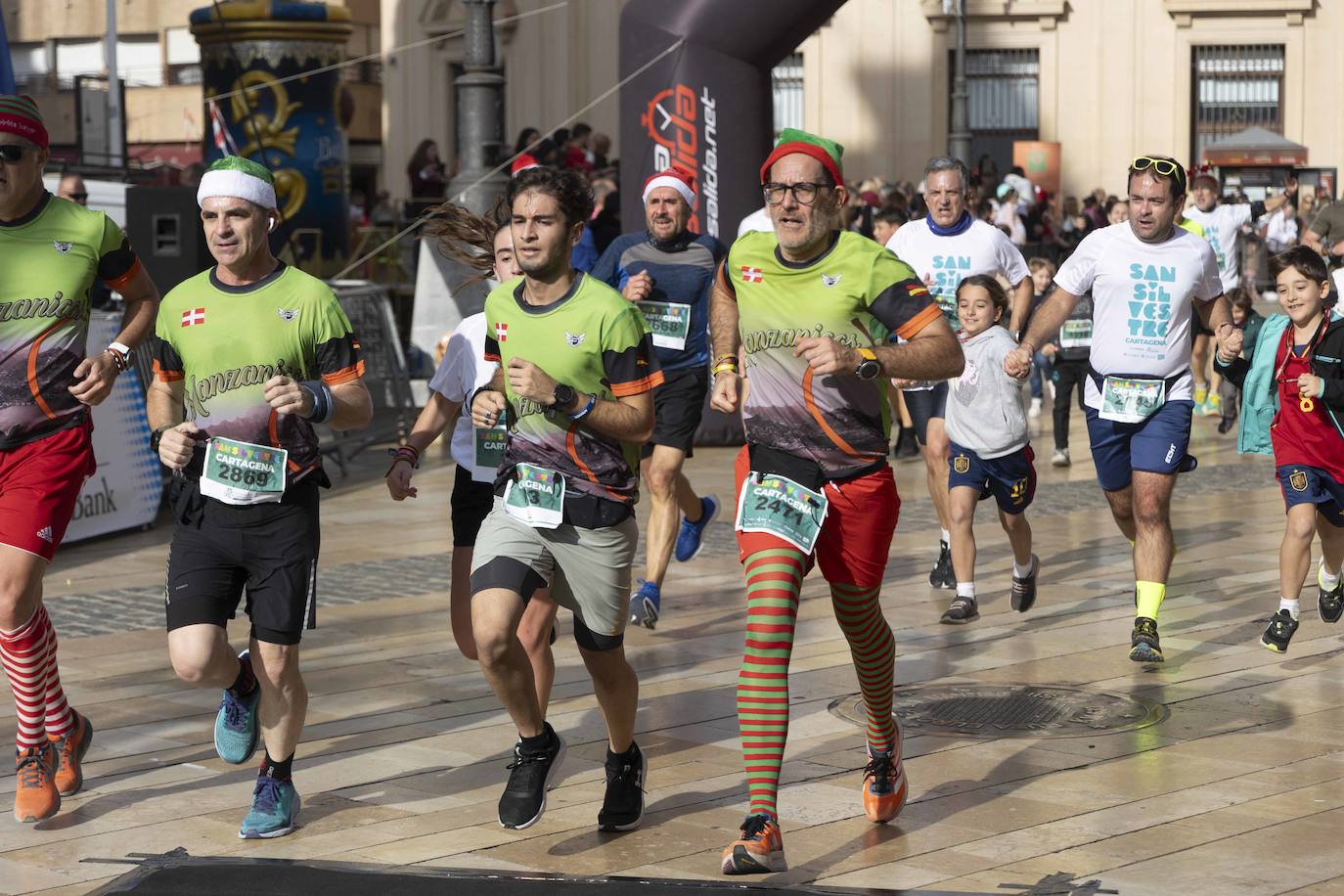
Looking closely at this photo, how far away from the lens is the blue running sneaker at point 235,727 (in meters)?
6.10

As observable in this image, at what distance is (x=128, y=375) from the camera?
1243 cm

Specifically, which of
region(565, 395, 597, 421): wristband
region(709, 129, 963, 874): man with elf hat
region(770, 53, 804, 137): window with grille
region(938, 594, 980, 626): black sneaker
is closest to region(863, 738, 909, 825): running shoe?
region(709, 129, 963, 874): man with elf hat

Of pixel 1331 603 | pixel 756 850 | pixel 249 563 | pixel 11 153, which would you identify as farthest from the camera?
pixel 1331 603

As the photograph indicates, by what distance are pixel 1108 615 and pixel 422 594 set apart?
321 cm

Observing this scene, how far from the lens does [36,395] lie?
6.09 m

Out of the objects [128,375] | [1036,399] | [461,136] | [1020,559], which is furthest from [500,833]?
[1036,399]

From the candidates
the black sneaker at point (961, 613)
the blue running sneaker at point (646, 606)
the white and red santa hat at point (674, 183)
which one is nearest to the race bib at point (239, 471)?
the blue running sneaker at point (646, 606)

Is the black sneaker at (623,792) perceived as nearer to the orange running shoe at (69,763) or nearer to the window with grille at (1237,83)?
the orange running shoe at (69,763)

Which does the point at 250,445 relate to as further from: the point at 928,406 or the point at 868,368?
the point at 928,406

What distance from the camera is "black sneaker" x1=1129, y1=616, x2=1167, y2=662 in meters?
8.21

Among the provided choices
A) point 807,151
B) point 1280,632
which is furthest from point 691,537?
point 807,151

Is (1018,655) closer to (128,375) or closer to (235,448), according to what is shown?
(235,448)

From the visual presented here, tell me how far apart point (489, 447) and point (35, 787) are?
5.38 feet

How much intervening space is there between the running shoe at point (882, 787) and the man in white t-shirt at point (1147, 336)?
2577 millimetres
